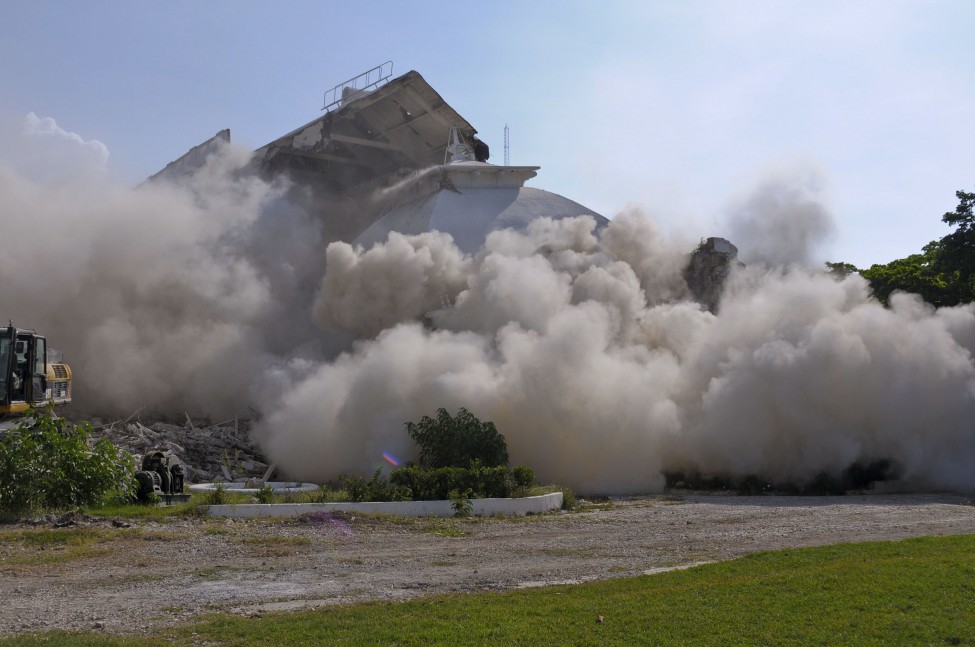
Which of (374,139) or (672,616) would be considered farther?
(374,139)

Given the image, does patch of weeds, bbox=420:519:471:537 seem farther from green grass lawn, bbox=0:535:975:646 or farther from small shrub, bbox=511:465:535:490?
green grass lawn, bbox=0:535:975:646

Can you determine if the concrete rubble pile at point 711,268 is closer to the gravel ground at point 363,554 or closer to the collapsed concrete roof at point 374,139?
the collapsed concrete roof at point 374,139

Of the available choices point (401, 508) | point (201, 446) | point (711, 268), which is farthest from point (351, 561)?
point (711, 268)

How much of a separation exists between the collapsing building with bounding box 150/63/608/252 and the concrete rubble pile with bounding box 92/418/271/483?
1280 centimetres

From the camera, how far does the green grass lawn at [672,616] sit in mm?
7824

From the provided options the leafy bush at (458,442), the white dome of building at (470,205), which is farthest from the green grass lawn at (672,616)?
the white dome of building at (470,205)

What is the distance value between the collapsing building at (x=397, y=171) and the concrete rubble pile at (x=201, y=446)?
1280cm

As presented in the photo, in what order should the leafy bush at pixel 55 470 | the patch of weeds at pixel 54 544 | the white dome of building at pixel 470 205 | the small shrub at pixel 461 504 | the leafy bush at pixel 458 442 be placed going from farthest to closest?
the white dome of building at pixel 470 205, the leafy bush at pixel 458 442, the small shrub at pixel 461 504, the leafy bush at pixel 55 470, the patch of weeds at pixel 54 544

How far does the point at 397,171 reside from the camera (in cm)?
4731

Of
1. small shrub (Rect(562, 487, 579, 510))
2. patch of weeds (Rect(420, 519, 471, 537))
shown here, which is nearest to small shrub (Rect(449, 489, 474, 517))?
patch of weeds (Rect(420, 519, 471, 537))

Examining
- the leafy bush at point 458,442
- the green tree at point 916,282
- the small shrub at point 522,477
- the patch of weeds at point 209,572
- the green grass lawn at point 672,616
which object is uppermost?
the green tree at point 916,282

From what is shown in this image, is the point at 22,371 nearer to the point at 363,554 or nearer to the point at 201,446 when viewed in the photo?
the point at 201,446

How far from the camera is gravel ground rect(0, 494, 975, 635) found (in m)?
9.61

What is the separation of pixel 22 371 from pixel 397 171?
1178 inches
